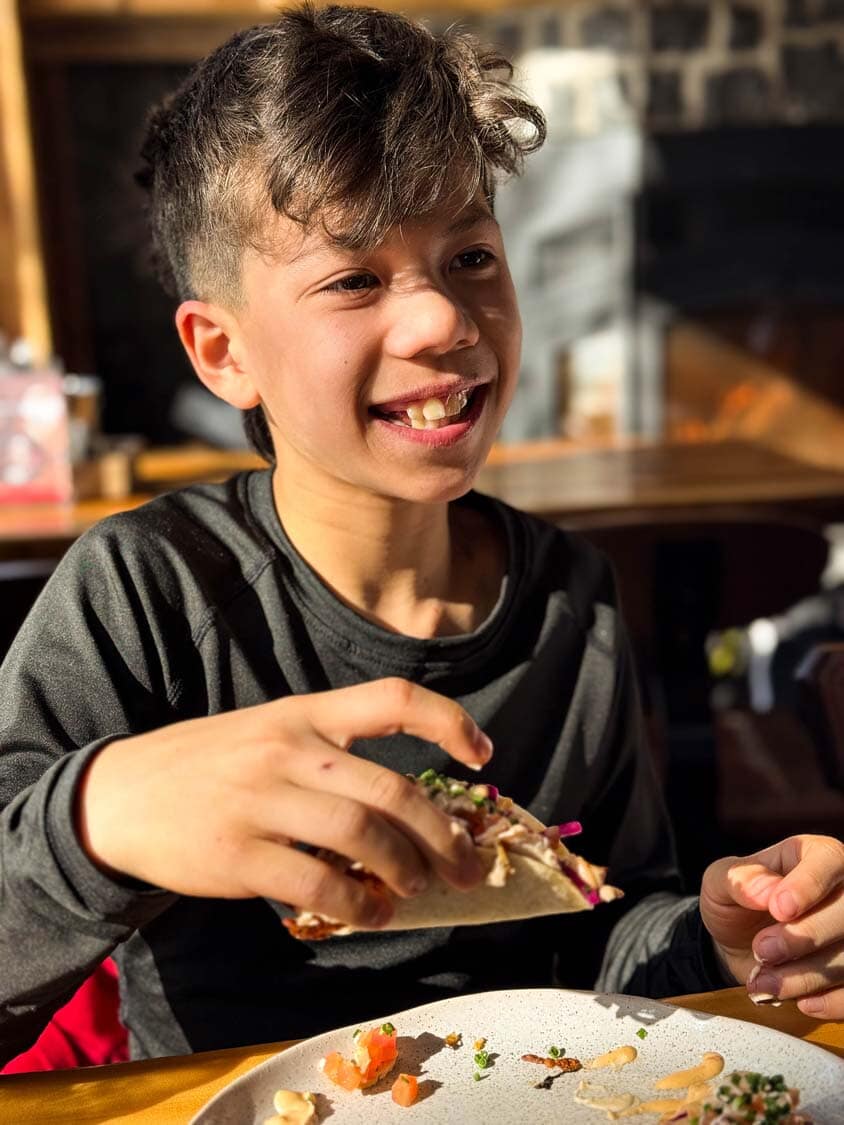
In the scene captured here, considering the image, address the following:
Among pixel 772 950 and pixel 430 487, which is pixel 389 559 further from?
pixel 772 950

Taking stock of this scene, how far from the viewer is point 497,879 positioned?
0.78 meters

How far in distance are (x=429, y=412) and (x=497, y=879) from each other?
0.41 metres

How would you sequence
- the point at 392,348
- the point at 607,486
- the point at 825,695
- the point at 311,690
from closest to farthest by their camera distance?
the point at 392,348 → the point at 311,690 → the point at 825,695 → the point at 607,486

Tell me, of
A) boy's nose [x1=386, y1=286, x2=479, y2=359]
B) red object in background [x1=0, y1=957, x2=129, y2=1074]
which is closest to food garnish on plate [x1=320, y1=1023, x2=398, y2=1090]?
red object in background [x1=0, y1=957, x2=129, y2=1074]

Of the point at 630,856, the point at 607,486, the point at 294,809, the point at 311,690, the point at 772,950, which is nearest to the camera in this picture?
the point at 294,809

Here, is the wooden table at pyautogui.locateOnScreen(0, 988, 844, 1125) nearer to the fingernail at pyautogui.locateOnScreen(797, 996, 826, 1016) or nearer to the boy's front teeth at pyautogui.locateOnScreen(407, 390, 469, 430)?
the fingernail at pyautogui.locateOnScreen(797, 996, 826, 1016)

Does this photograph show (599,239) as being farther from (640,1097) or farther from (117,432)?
(640,1097)

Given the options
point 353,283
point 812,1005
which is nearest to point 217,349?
point 353,283

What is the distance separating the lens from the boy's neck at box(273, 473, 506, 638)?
1.15 metres

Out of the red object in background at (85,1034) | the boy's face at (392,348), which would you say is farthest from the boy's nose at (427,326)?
the red object in background at (85,1034)

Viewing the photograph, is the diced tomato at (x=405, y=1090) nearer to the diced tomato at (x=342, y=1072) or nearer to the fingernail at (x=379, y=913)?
the diced tomato at (x=342, y=1072)

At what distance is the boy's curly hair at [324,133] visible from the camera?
3.25 ft

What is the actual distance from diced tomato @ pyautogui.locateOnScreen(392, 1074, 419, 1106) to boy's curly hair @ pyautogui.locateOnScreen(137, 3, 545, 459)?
0.60 metres

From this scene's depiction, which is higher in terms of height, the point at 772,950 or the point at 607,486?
the point at 607,486
